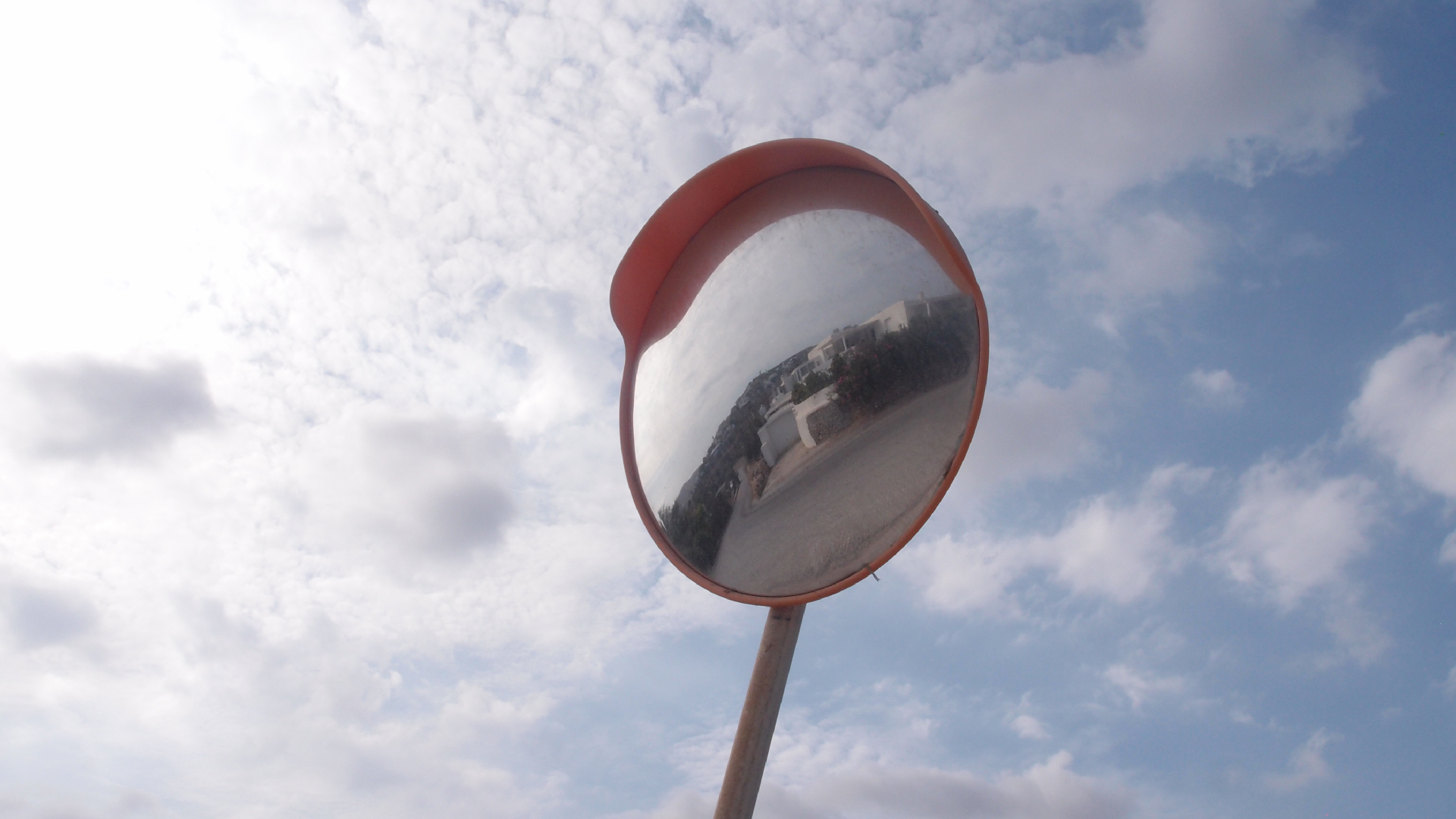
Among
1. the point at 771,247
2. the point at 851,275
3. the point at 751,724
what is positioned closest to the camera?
the point at 751,724

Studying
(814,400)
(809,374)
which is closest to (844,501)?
(814,400)

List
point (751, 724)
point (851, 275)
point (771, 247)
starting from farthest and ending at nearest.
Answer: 1. point (771, 247)
2. point (851, 275)
3. point (751, 724)

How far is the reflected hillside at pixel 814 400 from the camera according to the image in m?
3.26

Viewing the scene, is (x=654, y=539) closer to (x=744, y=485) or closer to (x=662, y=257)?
(x=744, y=485)

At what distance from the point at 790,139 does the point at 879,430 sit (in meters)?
1.24

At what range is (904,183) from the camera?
321 cm

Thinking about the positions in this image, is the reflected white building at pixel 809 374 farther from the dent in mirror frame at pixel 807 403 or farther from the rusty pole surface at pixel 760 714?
the rusty pole surface at pixel 760 714

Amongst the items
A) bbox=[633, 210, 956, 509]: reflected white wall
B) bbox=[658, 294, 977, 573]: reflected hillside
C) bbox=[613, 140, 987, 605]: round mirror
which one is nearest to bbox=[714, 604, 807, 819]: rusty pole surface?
bbox=[613, 140, 987, 605]: round mirror

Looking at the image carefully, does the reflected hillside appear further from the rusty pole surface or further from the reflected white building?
the rusty pole surface

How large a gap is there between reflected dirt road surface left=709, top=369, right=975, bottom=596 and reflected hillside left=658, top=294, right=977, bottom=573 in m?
0.03

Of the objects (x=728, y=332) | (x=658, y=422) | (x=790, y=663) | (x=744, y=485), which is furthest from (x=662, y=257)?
(x=790, y=663)

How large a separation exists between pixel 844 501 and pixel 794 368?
59cm

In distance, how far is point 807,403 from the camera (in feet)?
11.5

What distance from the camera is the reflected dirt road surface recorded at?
325cm
